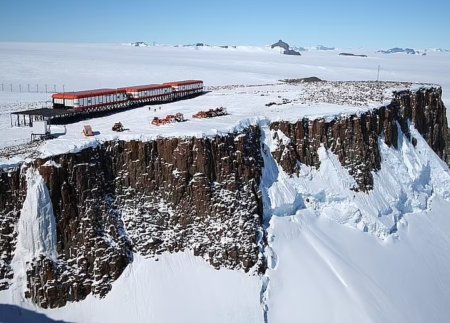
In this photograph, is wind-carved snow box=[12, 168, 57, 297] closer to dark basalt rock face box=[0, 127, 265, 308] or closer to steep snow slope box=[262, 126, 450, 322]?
dark basalt rock face box=[0, 127, 265, 308]

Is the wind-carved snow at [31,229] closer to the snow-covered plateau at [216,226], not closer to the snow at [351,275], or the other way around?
the snow-covered plateau at [216,226]

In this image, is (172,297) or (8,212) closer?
(8,212)

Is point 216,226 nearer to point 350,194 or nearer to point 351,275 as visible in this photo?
point 351,275

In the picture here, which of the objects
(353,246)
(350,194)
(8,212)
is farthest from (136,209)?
(350,194)

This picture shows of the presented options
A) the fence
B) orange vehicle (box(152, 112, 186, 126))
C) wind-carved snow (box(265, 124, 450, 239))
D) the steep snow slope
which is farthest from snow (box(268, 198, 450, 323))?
the fence

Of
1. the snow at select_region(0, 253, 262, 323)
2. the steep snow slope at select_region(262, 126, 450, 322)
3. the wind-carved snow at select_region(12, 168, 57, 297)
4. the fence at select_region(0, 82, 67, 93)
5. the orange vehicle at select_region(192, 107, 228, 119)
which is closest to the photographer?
the wind-carved snow at select_region(12, 168, 57, 297)

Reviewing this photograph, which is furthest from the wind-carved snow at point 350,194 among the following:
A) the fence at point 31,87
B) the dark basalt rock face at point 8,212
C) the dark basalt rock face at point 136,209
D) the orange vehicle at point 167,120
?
the fence at point 31,87

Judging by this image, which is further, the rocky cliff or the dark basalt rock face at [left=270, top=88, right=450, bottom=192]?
the dark basalt rock face at [left=270, top=88, right=450, bottom=192]
